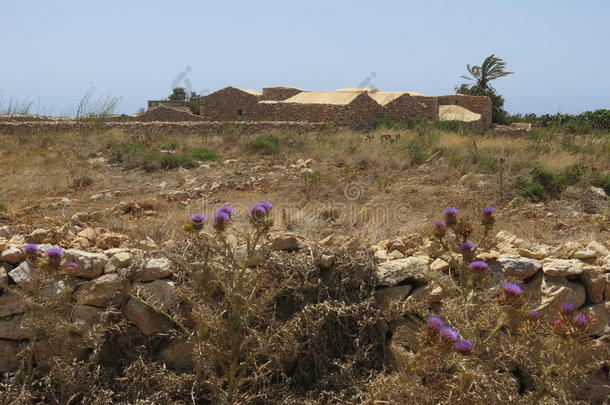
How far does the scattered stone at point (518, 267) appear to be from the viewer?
13.9 ft

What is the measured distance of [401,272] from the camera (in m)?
4.34

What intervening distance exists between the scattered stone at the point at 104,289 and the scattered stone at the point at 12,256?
0.52 m

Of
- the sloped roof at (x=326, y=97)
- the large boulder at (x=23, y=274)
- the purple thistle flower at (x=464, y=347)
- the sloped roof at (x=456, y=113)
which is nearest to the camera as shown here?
the purple thistle flower at (x=464, y=347)

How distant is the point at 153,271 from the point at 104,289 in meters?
0.35

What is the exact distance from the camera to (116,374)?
4.01 m

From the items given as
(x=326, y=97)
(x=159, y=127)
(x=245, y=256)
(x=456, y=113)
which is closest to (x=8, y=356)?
(x=245, y=256)

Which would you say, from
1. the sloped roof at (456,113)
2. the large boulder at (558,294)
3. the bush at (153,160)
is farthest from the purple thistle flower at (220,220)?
the sloped roof at (456,113)

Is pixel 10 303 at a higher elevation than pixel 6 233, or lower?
lower

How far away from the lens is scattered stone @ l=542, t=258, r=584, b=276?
4191 mm

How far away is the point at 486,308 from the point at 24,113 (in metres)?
21.5

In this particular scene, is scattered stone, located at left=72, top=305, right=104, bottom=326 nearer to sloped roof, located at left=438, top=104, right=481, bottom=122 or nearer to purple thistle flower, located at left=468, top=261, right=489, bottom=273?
purple thistle flower, located at left=468, top=261, right=489, bottom=273

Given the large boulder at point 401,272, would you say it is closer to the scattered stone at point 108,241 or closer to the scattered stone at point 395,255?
the scattered stone at point 395,255

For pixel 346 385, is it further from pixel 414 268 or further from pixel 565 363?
pixel 565 363

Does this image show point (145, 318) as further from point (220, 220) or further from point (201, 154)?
point (201, 154)
